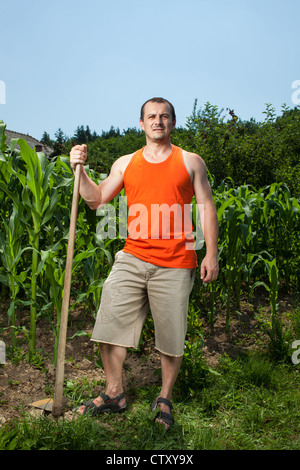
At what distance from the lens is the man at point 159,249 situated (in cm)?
224

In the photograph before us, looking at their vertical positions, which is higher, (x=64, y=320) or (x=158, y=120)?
(x=158, y=120)

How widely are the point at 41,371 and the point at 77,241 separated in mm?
978

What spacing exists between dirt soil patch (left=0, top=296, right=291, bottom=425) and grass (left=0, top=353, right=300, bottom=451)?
0.57 feet

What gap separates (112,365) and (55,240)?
1519 mm

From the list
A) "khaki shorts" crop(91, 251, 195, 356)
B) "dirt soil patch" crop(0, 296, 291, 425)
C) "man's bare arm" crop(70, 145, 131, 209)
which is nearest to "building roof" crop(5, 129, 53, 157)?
"dirt soil patch" crop(0, 296, 291, 425)

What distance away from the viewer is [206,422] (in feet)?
7.97

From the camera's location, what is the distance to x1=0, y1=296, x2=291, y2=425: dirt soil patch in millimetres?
2646

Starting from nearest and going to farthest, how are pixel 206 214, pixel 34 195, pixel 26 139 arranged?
pixel 206 214
pixel 34 195
pixel 26 139

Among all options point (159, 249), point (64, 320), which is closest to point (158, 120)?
point (159, 249)

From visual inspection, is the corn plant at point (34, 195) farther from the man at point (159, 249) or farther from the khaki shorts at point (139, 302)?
the khaki shorts at point (139, 302)

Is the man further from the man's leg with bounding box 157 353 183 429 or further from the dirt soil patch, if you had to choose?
the dirt soil patch

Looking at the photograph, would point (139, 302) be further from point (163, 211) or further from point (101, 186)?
point (101, 186)
